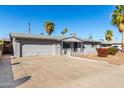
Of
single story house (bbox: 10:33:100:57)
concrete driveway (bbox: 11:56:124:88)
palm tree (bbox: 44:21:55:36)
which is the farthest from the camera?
palm tree (bbox: 44:21:55:36)

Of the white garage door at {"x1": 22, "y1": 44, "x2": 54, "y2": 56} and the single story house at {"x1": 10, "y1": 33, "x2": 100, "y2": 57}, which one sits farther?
the white garage door at {"x1": 22, "y1": 44, "x2": 54, "y2": 56}

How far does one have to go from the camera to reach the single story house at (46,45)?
19802 millimetres

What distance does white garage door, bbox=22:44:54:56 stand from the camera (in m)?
20.4

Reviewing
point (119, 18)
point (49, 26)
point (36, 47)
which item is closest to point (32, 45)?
point (36, 47)

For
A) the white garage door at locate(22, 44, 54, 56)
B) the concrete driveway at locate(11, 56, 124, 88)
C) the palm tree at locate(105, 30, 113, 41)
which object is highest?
the palm tree at locate(105, 30, 113, 41)

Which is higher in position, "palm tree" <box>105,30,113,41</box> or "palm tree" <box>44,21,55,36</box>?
"palm tree" <box>44,21,55,36</box>

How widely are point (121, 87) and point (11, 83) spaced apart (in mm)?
5102

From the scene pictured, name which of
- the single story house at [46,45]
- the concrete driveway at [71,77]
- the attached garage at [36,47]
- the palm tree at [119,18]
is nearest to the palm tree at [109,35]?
the single story house at [46,45]

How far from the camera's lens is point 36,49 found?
2150 centimetres

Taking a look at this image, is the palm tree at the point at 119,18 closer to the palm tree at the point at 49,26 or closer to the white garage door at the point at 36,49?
the white garage door at the point at 36,49

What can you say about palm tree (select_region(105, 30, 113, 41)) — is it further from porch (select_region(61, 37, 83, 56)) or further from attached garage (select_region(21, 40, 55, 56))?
attached garage (select_region(21, 40, 55, 56))

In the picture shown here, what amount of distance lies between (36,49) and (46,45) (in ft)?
6.26

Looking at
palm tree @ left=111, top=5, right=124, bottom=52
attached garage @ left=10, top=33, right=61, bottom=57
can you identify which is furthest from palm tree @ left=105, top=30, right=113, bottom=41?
attached garage @ left=10, top=33, right=61, bottom=57
